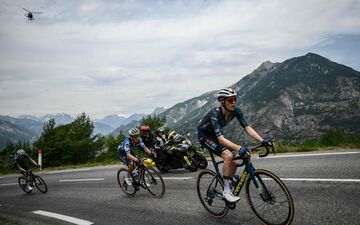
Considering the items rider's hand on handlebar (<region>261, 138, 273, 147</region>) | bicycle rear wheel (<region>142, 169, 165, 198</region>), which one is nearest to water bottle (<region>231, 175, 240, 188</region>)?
rider's hand on handlebar (<region>261, 138, 273, 147</region>)

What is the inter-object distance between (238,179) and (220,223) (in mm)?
910

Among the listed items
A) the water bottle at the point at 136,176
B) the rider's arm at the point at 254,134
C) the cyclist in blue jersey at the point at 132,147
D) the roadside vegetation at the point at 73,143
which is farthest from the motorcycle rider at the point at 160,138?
the roadside vegetation at the point at 73,143

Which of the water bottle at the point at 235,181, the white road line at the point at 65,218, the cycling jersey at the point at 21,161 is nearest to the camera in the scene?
the water bottle at the point at 235,181

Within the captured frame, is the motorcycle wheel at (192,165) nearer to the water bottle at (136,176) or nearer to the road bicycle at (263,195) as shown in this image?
the water bottle at (136,176)

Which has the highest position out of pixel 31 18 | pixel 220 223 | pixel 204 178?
pixel 31 18

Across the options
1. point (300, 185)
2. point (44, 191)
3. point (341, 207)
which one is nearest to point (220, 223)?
point (341, 207)

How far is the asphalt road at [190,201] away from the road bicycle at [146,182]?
0.70 feet

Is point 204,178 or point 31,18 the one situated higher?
point 31,18

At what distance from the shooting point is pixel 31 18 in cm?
3553

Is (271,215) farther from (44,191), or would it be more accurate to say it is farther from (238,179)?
(44,191)

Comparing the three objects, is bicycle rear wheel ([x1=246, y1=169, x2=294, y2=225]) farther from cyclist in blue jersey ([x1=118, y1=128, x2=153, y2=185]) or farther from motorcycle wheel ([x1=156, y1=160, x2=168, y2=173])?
motorcycle wheel ([x1=156, y1=160, x2=168, y2=173])

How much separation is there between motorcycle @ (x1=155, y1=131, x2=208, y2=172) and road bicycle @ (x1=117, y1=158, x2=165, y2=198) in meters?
2.56

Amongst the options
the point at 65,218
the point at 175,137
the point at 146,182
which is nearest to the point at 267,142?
the point at 146,182

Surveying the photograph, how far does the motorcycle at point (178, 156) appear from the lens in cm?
1150
